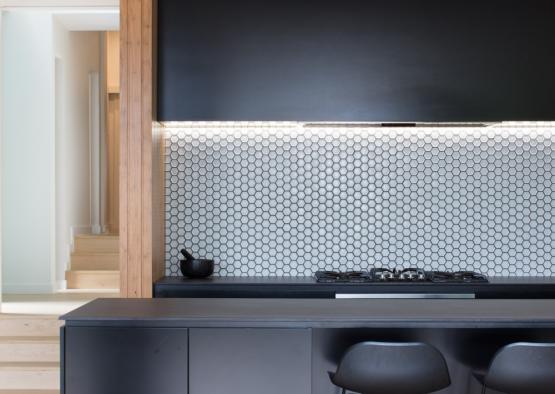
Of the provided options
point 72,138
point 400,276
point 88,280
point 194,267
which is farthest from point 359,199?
point 72,138

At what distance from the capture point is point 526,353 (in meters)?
2.13

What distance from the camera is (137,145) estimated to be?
3.71m

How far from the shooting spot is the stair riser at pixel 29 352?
4.27 meters

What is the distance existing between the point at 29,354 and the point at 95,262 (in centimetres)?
248

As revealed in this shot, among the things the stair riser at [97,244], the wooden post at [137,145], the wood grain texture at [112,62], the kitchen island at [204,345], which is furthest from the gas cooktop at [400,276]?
the wood grain texture at [112,62]

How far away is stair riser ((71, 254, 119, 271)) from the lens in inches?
263

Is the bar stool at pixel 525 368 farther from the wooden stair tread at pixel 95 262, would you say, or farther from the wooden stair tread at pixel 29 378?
the wooden stair tread at pixel 95 262

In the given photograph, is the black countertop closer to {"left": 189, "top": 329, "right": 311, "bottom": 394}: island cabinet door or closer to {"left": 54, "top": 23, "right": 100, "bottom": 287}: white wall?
{"left": 189, "top": 329, "right": 311, "bottom": 394}: island cabinet door

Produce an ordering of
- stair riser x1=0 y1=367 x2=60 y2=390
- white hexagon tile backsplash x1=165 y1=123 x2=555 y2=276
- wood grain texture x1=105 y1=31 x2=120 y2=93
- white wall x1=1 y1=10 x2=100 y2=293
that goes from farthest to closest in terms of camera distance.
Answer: wood grain texture x1=105 y1=31 x2=120 y2=93 < white wall x1=1 y1=10 x2=100 y2=293 < white hexagon tile backsplash x1=165 y1=123 x2=555 y2=276 < stair riser x1=0 y1=367 x2=60 y2=390

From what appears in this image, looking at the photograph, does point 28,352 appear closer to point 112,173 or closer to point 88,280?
point 88,280

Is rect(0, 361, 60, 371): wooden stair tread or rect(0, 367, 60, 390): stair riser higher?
rect(0, 361, 60, 371): wooden stair tread

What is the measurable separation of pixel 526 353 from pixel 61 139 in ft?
18.0

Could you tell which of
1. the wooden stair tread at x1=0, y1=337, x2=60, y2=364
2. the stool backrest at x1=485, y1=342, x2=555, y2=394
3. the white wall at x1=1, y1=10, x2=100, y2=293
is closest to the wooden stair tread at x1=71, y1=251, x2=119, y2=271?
the white wall at x1=1, y1=10, x2=100, y2=293

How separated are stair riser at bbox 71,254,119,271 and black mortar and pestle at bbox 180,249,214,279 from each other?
3.00m
